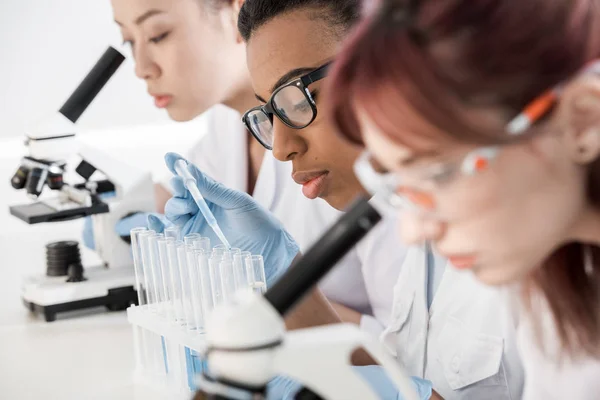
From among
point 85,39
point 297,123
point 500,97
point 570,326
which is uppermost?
point 85,39

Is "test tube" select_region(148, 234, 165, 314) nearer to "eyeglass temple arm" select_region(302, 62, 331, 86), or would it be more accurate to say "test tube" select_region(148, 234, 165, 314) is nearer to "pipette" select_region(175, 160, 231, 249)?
"pipette" select_region(175, 160, 231, 249)

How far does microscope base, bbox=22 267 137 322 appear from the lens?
2971mm

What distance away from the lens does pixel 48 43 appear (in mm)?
4344

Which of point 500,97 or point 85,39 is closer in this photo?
point 500,97

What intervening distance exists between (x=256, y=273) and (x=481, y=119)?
3.26 ft

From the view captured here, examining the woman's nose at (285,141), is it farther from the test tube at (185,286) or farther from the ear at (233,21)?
the ear at (233,21)

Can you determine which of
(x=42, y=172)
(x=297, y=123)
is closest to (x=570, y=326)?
(x=297, y=123)

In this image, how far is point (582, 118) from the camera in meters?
0.93

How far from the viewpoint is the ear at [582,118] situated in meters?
0.90

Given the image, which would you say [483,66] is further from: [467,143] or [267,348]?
[267,348]

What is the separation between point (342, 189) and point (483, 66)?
111 centimetres

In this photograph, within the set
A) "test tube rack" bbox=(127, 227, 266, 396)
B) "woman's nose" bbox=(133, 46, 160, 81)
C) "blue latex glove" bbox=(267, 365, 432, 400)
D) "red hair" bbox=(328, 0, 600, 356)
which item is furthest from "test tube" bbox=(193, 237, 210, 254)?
"woman's nose" bbox=(133, 46, 160, 81)

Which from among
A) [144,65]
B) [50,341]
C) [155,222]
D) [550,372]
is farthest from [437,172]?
[144,65]

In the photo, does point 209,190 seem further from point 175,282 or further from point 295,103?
point 295,103
